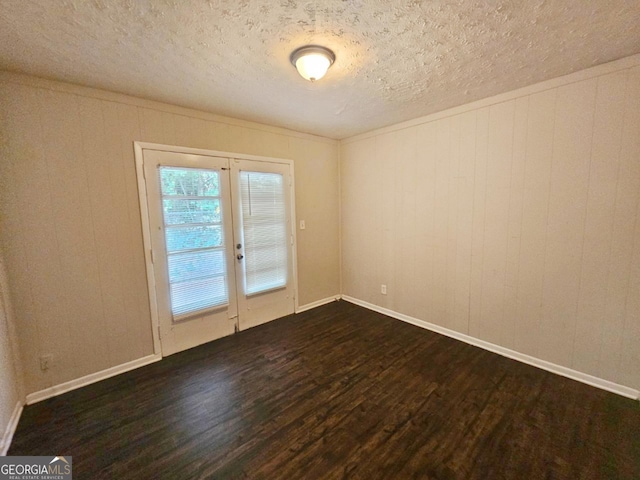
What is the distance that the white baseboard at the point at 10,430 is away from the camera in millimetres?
1631

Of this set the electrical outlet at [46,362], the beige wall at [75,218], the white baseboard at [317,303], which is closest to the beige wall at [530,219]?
the white baseboard at [317,303]

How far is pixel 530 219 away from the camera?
8.02 ft

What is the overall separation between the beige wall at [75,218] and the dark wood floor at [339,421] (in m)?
0.39

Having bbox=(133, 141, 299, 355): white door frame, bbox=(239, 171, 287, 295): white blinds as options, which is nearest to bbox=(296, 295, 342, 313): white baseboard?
bbox=(239, 171, 287, 295): white blinds

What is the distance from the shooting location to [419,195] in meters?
3.26

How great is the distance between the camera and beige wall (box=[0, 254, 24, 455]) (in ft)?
5.56

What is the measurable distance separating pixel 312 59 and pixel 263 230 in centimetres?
207

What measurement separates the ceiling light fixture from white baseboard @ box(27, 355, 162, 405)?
3.00m

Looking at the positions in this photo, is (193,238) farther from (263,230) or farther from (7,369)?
(7,369)

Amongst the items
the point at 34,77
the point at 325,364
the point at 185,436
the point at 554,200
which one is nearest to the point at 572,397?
the point at 554,200

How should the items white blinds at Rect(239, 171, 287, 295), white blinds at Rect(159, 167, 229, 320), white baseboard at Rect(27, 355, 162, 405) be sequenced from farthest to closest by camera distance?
white blinds at Rect(239, 171, 287, 295)
white blinds at Rect(159, 167, 229, 320)
white baseboard at Rect(27, 355, 162, 405)

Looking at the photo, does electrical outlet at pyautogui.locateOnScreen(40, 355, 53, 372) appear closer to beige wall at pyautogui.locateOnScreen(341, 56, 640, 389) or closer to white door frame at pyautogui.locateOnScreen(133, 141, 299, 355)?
white door frame at pyautogui.locateOnScreen(133, 141, 299, 355)

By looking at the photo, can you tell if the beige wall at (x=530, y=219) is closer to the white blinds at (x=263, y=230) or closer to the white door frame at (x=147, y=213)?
the white blinds at (x=263, y=230)

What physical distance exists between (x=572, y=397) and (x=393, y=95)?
2.98 meters
